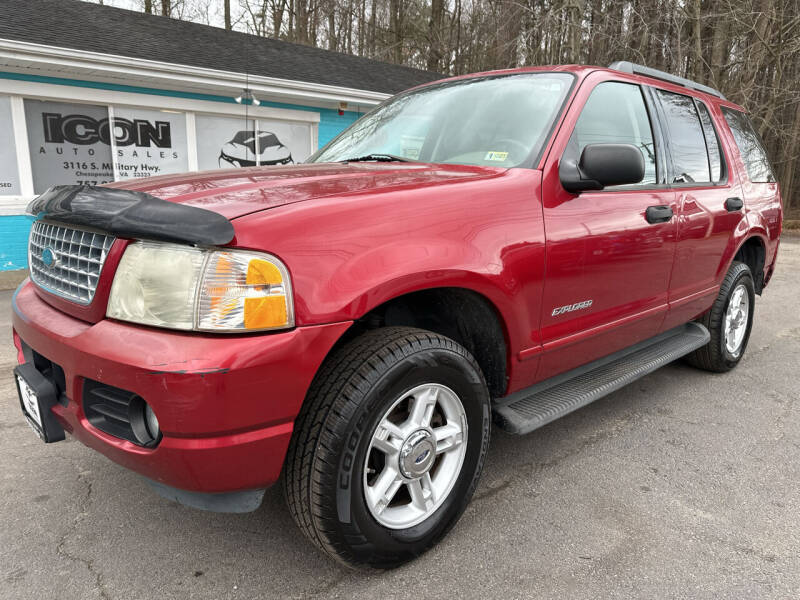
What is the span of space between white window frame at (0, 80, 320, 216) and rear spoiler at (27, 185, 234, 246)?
7.07 m

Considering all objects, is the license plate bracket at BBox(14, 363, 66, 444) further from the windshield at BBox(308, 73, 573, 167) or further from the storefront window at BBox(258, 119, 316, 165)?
the storefront window at BBox(258, 119, 316, 165)

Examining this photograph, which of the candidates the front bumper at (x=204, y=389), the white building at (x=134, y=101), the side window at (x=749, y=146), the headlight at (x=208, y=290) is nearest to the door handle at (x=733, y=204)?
the side window at (x=749, y=146)

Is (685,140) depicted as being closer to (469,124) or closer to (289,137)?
(469,124)

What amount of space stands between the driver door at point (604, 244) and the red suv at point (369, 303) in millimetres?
12

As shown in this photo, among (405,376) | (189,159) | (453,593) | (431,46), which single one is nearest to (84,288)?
(405,376)

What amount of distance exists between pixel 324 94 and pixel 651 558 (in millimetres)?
9527

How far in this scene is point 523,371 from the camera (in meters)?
2.40

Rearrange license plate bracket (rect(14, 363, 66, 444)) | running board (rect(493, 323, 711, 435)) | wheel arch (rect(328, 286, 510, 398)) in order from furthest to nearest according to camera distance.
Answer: running board (rect(493, 323, 711, 435))
wheel arch (rect(328, 286, 510, 398))
license plate bracket (rect(14, 363, 66, 444))

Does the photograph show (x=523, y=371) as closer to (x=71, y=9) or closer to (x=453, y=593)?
(x=453, y=593)

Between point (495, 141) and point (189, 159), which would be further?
point (189, 159)

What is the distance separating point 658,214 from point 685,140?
0.82 meters

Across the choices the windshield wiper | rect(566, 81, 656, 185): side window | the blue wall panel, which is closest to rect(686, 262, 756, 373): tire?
rect(566, 81, 656, 185): side window

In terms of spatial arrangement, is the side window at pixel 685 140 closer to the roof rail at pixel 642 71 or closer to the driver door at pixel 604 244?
the roof rail at pixel 642 71

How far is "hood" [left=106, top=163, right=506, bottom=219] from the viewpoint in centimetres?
175
